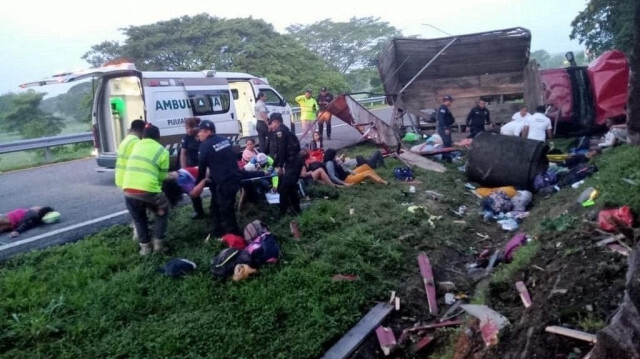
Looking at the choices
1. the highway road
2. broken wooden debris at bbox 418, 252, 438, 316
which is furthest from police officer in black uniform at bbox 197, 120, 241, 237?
broken wooden debris at bbox 418, 252, 438, 316

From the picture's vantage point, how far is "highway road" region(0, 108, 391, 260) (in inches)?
242

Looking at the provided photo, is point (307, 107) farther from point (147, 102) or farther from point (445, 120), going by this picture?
point (147, 102)

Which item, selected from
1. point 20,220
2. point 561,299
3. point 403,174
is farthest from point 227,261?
point 403,174

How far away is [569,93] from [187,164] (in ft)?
33.9

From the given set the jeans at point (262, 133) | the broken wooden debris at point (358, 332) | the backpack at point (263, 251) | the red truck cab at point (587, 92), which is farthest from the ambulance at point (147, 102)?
the red truck cab at point (587, 92)

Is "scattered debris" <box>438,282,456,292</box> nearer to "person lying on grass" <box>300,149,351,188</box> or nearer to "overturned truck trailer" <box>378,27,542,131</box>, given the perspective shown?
"person lying on grass" <box>300,149,351,188</box>

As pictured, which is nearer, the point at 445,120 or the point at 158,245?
the point at 158,245

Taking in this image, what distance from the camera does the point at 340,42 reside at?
38.8 m

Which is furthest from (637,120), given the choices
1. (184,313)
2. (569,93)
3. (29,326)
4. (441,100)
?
(29,326)

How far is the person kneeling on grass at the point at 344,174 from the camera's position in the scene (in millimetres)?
8859

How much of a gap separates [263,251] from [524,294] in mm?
2724

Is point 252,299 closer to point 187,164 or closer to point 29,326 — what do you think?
point 29,326

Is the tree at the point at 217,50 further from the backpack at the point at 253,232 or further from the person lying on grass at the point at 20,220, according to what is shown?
the backpack at the point at 253,232

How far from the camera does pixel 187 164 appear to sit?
24.3 ft
